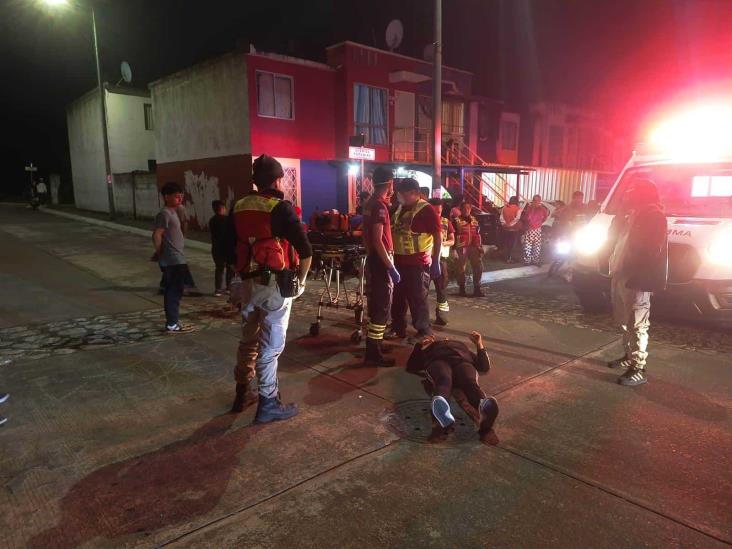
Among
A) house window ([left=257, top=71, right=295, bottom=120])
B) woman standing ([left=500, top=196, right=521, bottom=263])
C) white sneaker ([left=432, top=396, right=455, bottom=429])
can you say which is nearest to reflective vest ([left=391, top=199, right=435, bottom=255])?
white sneaker ([left=432, top=396, right=455, bottom=429])

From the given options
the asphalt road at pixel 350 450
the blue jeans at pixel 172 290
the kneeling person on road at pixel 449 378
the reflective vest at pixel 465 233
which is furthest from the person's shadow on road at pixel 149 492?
the reflective vest at pixel 465 233

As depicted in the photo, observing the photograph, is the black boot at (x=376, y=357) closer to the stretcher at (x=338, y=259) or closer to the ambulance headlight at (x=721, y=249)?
the stretcher at (x=338, y=259)

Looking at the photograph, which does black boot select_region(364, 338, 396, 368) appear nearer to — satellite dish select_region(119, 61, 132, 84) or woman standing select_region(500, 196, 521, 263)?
woman standing select_region(500, 196, 521, 263)

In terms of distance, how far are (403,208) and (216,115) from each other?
593 inches

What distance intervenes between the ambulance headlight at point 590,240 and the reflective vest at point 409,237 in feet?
8.74

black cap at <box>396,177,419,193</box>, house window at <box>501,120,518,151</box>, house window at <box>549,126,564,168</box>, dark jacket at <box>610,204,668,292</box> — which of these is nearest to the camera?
dark jacket at <box>610,204,668,292</box>

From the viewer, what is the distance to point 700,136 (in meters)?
6.83

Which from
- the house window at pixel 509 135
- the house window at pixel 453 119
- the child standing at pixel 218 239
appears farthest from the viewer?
the house window at pixel 509 135

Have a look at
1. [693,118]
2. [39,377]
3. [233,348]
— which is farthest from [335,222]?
[693,118]

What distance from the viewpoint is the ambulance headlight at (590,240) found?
682 centimetres

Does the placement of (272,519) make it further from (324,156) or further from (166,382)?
(324,156)

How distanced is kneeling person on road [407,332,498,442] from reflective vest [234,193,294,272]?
1314 mm

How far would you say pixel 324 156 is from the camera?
18969 mm

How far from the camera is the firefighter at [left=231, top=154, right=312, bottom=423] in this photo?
372cm
